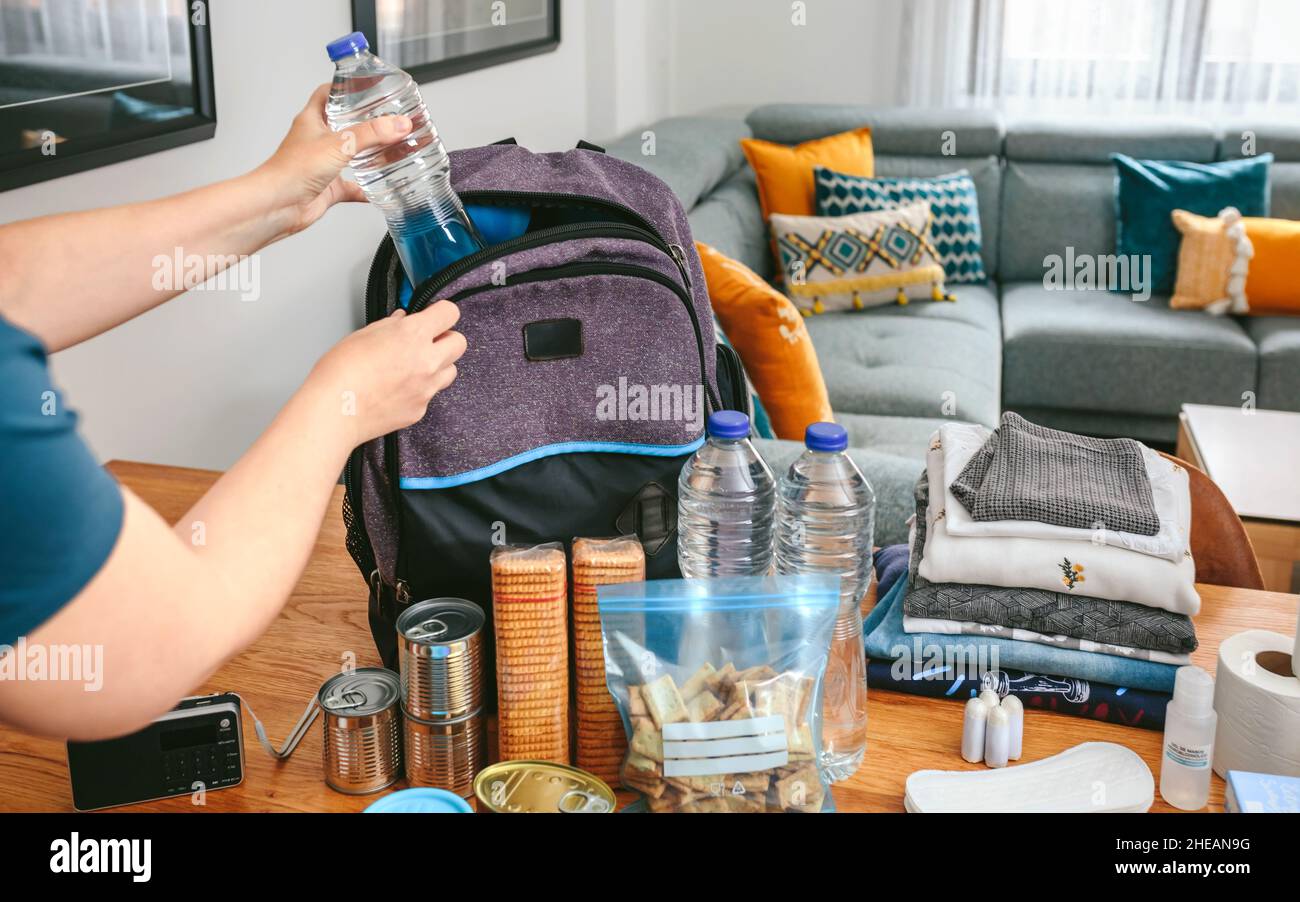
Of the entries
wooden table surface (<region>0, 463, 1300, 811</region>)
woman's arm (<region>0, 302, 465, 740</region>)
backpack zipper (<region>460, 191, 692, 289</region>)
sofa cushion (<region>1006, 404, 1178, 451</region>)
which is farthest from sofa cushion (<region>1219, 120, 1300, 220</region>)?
woman's arm (<region>0, 302, 465, 740</region>)

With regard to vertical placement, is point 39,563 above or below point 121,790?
above

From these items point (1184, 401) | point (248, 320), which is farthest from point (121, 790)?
point (1184, 401)

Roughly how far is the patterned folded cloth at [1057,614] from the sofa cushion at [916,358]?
1673 mm

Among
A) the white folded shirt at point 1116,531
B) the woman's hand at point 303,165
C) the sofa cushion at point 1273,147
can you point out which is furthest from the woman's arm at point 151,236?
the sofa cushion at point 1273,147

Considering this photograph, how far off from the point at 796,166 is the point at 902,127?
496mm

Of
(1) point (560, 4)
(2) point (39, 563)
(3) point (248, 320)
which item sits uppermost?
(1) point (560, 4)

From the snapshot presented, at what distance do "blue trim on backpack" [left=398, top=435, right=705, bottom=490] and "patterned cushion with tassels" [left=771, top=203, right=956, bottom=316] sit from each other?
2.38 m

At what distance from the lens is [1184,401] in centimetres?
326

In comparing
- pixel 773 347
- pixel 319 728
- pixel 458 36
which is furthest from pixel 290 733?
pixel 458 36

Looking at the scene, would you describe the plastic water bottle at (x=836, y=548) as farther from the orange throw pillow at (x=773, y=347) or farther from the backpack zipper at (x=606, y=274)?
the orange throw pillow at (x=773, y=347)

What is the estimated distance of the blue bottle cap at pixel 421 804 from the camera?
787mm

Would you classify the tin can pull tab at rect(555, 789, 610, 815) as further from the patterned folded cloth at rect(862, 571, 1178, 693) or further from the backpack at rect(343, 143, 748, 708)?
the patterned folded cloth at rect(862, 571, 1178, 693)
